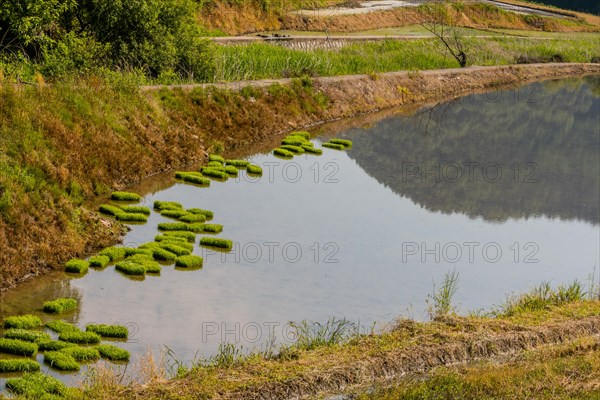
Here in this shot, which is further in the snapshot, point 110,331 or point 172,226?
point 172,226

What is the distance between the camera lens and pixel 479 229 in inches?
1013

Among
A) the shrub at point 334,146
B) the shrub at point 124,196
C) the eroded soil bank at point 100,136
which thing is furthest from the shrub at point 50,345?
the shrub at point 334,146

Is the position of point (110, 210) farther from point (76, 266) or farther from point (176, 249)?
point (76, 266)

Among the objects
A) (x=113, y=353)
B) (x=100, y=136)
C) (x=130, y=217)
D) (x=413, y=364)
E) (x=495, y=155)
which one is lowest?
(x=495, y=155)

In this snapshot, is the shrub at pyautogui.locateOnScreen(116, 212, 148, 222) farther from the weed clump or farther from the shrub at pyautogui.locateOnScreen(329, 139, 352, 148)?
the shrub at pyautogui.locateOnScreen(329, 139, 352, 148)

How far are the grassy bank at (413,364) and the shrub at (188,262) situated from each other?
11.2 ft

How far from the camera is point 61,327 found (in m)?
16.0

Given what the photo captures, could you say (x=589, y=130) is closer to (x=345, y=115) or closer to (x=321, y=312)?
(x=345, y=115)

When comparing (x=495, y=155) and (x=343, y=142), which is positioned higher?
(x=343, y=142)

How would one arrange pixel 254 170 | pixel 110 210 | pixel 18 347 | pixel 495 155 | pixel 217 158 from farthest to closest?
pixel 495 155, pixel 217 158, pixel 254 170, pixel 110 210, pixel 18 347

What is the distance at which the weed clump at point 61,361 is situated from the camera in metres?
14.6

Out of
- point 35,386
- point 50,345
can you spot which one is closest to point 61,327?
point 50,345

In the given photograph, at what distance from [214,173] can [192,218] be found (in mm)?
4516

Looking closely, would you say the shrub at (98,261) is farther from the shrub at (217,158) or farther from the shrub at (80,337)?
the shrub at (217,158)
